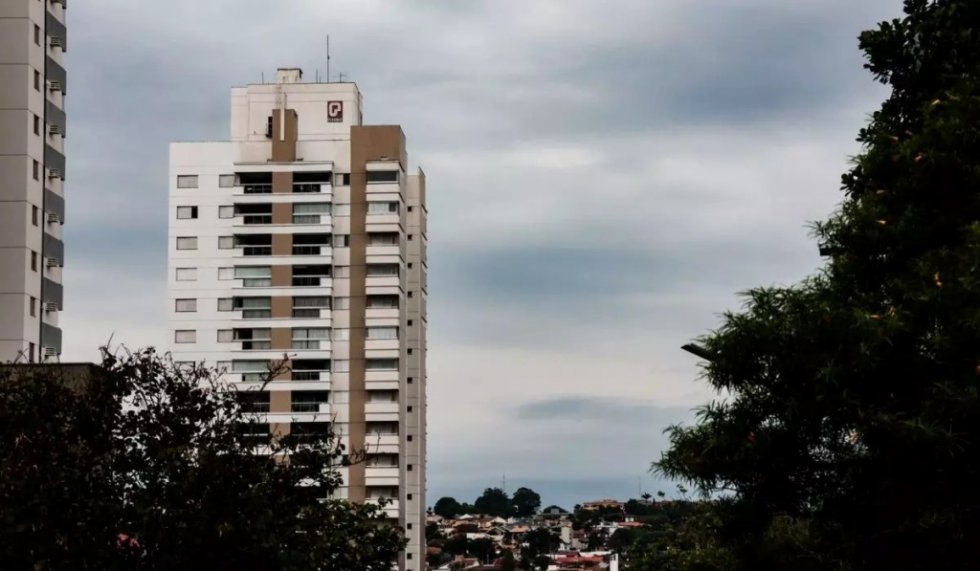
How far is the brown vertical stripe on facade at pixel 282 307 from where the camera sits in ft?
346

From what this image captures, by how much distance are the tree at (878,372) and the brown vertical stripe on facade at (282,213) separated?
294 feet

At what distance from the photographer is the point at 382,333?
346 feet

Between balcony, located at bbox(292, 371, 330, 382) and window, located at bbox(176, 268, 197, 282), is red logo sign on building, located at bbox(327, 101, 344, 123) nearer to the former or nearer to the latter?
window, located at bbox(176, 268, 197, 282)

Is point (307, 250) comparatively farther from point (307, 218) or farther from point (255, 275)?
point (255, 275)

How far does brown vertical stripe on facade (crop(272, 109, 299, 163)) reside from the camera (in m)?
106

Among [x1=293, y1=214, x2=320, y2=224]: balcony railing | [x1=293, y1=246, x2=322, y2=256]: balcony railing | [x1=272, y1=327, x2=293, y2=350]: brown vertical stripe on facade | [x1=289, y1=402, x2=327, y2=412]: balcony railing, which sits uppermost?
[x1=293, y1=214, x2=320, y2=224]: balcony railing

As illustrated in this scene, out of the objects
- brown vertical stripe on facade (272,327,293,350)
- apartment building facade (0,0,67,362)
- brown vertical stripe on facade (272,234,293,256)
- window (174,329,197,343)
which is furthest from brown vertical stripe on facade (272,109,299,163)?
apartment building facade (0,0,67,362)

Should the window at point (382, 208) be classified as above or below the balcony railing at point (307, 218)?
above

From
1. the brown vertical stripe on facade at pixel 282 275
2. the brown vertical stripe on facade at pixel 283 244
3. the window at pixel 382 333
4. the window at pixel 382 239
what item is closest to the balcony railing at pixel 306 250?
the brown vertical stripe on facade at pixel 283 244

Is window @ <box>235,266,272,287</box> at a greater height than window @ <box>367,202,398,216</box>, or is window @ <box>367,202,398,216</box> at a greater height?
window @ <box>367,202,398,216</box>

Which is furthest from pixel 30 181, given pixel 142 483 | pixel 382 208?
pixel 382 208

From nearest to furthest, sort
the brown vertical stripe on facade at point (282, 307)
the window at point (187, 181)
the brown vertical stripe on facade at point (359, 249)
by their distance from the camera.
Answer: the brown vertical stripe on facade at point (359, 249) < the brown vertical stripe on facade at point (282, 307) < the window at point (187, 181)

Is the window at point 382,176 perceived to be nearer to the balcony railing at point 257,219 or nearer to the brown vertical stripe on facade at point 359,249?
the brown vertical stripe on facade at point 359,249

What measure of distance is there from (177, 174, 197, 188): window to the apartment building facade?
140 feet
